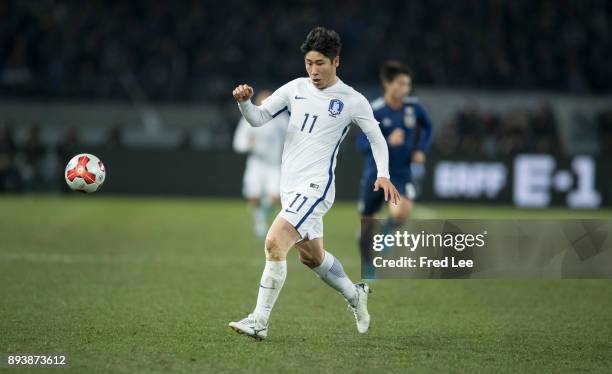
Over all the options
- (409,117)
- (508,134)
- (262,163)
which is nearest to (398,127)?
(409,117)

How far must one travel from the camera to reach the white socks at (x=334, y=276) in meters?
7.04

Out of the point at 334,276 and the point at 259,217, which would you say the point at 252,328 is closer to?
the point at 334,276

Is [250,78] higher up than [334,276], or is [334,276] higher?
[250,78]

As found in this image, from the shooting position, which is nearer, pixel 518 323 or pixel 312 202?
pixel 312 202

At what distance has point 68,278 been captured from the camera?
992cm

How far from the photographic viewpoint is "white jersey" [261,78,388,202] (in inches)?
271

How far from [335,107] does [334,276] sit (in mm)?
1277

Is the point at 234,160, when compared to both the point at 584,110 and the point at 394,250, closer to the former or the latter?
the point at 584,110

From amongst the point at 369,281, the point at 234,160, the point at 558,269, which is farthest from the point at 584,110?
the point at 558,269

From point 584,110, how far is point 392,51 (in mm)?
5396

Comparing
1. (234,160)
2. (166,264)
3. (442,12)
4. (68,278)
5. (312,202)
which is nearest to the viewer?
(312,202)

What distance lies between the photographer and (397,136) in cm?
1055

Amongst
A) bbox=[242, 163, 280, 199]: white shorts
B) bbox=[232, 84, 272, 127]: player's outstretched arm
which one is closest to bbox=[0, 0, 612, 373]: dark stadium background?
bbox=[242, 163, 280, 199]: white shorts

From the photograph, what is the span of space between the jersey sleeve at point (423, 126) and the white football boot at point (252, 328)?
506cm
